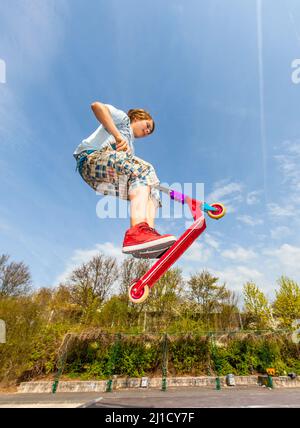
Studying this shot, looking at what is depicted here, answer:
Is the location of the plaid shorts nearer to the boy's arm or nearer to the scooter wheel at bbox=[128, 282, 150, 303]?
the boy's arm

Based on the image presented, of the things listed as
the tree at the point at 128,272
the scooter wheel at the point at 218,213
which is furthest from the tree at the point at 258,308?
the scooter wheel at the point at 218,213

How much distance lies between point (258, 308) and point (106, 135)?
2459cm

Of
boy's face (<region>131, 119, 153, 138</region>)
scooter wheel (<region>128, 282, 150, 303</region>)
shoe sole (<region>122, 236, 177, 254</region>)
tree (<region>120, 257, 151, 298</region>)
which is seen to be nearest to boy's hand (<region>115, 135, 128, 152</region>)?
boy's face (<region>131, 119, 153, 138</region>)

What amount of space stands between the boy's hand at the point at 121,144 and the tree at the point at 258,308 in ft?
78.6

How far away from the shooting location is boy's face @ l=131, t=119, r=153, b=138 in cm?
336

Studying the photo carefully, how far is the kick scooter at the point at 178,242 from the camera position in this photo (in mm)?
3049

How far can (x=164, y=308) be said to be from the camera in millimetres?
21312

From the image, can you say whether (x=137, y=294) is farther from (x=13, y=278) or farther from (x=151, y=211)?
(x=13, y=278)

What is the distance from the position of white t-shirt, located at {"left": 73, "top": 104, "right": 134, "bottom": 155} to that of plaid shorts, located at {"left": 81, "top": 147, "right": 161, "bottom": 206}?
0.09m

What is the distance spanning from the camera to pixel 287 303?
22266mm
